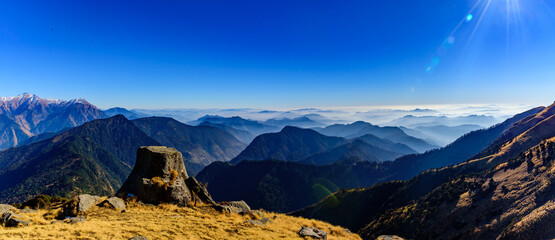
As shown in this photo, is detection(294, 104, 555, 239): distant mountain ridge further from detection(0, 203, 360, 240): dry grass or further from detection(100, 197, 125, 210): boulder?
detection(100, 197, 125, 210): boulder

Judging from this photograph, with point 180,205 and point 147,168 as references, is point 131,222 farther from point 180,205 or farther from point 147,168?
point 147,168

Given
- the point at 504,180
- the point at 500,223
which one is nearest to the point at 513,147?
the point at 504,180

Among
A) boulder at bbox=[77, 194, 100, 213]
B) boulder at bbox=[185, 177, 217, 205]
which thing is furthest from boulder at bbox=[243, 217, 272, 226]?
boulder at bbox=[77, 194, 100, 213]

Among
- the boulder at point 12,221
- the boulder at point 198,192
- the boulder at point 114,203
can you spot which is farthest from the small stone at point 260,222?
the boulder at point 12,221

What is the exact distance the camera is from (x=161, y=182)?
27281mm

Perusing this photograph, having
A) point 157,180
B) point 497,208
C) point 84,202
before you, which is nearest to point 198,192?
point 157,180

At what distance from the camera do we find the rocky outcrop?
26.3 meters

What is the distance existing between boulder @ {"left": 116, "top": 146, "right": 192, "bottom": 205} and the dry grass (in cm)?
200

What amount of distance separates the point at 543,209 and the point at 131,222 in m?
51.1

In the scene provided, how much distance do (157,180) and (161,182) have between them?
2.07 feet

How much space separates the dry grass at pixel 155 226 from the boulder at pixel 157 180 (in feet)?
6.55

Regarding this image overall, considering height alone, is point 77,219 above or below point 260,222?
above

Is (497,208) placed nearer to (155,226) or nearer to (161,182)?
(155,226)

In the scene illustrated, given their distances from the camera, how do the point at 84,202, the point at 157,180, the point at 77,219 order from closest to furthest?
the point at 77,219, the point at 84,202, the point at 157,180
